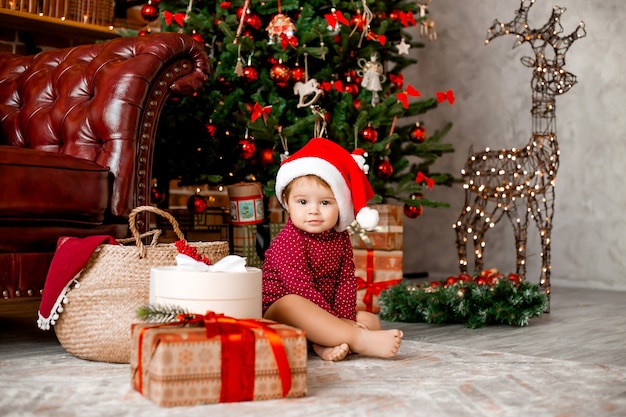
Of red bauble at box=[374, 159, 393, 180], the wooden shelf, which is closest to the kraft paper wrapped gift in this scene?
red bauble at box=[374, 159, 393, 180]

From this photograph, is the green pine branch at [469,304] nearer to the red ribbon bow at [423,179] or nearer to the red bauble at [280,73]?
the red ribbon bow at [423,179]

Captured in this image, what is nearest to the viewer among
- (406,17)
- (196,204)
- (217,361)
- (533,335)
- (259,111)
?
(217,361)

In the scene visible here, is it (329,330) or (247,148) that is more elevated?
(247,148)

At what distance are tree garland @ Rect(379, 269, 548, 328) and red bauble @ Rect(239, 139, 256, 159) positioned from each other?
731 mm

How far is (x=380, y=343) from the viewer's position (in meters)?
1.90

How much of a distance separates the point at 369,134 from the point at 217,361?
1.84 m

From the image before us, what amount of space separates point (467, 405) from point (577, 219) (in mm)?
3286

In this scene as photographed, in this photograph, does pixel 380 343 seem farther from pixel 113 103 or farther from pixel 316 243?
pixel 113 103

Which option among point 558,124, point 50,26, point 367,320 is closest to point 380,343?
point 367,320

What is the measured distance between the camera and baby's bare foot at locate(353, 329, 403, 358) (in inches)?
74.5

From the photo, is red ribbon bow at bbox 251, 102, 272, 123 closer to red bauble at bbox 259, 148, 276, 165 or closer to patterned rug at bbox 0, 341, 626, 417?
red bauble at bbox 259, 148, 276, 165

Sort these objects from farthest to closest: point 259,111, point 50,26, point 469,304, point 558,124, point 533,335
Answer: point 558,124, point 50,26, point 259,111, point 469,304, point 533,335

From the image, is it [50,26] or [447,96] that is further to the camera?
[50,26]

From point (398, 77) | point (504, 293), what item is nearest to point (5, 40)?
point (398, 77)
